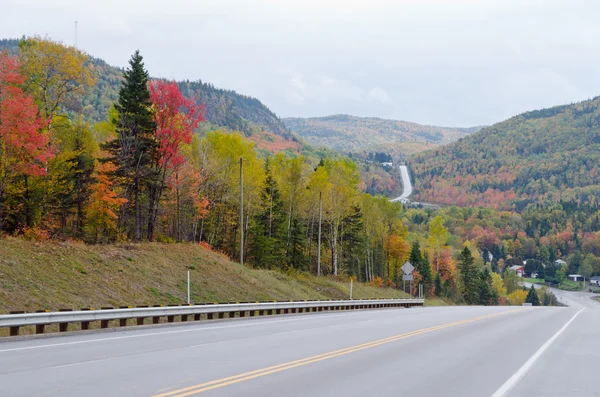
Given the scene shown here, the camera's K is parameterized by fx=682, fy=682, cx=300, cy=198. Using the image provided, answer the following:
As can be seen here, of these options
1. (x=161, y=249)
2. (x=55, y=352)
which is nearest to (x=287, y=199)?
(x=161, y=249)

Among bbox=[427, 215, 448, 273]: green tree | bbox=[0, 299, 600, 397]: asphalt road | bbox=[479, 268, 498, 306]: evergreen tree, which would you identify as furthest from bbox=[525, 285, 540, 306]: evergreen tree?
bbox=[0, 299, 600, 397]: asphalt road

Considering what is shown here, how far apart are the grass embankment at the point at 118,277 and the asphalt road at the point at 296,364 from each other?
21.9 feet

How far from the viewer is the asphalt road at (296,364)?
9609 millimetres

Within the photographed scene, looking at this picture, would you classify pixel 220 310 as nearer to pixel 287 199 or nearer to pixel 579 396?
pixel 579 396

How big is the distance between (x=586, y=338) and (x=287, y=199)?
1962 inches

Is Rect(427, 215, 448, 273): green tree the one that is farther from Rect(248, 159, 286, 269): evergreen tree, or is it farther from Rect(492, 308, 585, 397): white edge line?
Rect(492, 308, 585, 397): white edge line

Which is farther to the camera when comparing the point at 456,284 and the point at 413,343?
the point at 456,284

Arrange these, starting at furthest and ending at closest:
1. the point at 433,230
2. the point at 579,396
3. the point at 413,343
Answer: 1. the point at 433,230
2. the point at 413,343
3. the point at 579,396

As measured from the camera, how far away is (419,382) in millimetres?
10547

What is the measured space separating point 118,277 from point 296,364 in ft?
65.2

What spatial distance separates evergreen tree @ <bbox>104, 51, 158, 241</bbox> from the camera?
138 feet

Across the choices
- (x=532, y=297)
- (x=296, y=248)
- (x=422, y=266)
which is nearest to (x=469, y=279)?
(x=422, y=266)

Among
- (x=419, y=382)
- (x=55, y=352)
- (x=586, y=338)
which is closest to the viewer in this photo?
(x=419, y=382)

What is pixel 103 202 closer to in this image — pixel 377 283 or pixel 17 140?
pixel 17 140
